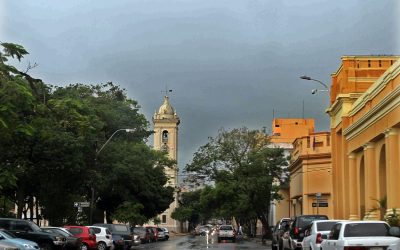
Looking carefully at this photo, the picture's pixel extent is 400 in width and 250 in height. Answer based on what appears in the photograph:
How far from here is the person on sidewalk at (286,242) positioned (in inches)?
1118

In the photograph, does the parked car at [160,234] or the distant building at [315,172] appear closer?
the distant building at [315,172]

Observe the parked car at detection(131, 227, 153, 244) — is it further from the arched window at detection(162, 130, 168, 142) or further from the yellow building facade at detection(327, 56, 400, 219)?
the arched window at detection(162, 130, 168, 142)

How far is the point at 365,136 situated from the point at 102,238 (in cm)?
1563

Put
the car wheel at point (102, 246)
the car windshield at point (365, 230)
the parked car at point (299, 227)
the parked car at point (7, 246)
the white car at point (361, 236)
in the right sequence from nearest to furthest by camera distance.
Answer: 1. the white car at point (361, 236)
2. the car windshield at point (365, 230)
3. the parked car at point (7, 246)
4. the parked car at point (299, 227)
5. the car wheel at point (102, 246)

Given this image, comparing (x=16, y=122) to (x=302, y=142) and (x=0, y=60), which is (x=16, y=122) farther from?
(x=302, y=142)

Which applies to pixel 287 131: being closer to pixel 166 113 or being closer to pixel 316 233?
pixel 166 113

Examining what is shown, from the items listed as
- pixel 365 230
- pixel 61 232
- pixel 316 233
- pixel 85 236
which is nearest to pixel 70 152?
pixel 85 236

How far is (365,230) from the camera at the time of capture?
56.6 ft

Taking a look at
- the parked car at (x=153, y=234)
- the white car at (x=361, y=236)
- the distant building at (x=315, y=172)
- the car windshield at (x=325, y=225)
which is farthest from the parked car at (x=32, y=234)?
the parked car at (x=153, y=234)

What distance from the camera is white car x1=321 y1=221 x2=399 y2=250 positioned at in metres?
16.5

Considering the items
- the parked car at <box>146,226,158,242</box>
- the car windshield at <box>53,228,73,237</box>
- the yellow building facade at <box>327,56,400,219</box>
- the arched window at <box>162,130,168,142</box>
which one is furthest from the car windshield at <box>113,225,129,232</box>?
the arched window at <box>162,130,168,142</box>

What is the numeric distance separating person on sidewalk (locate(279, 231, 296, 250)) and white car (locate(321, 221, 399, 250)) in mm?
10496

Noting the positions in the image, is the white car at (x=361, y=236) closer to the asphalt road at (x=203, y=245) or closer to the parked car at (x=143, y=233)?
the asphalt road at (x=203, y=245)

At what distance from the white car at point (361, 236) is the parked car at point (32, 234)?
42.0ft
